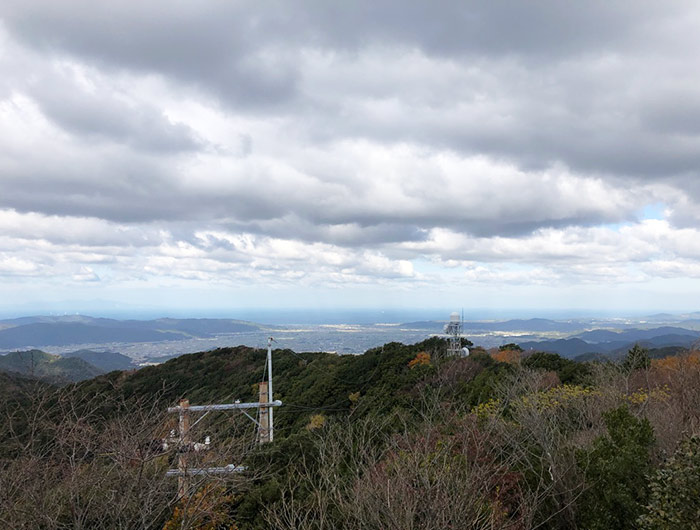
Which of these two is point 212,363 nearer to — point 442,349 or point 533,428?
point 442,349

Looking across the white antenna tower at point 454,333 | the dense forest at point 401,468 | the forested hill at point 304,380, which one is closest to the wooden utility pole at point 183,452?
the dense forest at point 401,468

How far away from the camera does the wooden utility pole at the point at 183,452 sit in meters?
8.97

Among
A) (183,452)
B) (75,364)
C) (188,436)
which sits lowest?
(75,364)

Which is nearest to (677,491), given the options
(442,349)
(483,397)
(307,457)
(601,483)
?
(601,483)

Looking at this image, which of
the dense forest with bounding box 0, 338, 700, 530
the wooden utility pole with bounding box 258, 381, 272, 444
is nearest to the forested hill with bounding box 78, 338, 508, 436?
the wooden utility pole with bounding box 258, 381, 272, 444

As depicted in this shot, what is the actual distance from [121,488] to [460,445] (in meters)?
8.47

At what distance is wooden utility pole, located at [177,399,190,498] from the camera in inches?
353

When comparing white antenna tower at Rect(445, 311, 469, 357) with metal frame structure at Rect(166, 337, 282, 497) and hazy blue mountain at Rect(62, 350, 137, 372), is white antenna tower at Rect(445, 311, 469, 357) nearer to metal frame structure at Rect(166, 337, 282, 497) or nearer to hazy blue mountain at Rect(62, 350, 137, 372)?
metal frame structure at Rect(166, 337, 282, 497)

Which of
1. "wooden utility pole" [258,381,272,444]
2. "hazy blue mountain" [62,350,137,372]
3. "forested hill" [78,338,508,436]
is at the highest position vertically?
"wooden utility pole" [258,381,272,444]

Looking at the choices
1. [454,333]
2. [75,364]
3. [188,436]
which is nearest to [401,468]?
[188,436]

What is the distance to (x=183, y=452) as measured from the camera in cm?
1065

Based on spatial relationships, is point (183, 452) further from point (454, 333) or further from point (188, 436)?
point (454, 333)

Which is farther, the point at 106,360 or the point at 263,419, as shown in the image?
the point at 106,360

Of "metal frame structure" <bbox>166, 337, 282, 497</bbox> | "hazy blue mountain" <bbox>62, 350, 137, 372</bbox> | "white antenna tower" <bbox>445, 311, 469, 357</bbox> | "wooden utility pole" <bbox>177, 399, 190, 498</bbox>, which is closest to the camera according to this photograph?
"wooden utility pole" <bbox>177, 399, 190, 498</bbox>
